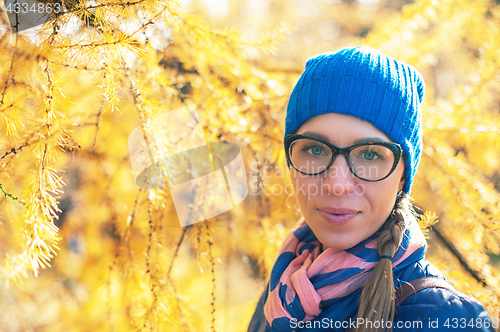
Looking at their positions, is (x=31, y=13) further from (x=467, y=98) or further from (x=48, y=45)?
(x=467, y=98)

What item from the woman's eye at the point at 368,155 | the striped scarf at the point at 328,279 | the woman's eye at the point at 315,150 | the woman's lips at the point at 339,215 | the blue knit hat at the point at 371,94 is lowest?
the striped scarf at the point at 328,279

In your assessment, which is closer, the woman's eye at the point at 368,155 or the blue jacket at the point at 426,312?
the blue jacket at the point at 426,312

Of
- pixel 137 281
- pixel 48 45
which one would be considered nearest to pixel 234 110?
pixel 48 45

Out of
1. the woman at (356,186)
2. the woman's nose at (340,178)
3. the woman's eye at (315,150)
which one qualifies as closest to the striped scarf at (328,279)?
the woman at (356,186)

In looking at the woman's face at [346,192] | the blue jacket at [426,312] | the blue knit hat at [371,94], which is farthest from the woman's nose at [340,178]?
the blue jacket at [426,312]

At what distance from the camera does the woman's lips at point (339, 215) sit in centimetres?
74

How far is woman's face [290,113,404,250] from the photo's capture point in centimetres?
72

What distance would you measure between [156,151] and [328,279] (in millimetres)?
617

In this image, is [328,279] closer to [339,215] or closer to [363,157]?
[339,215]

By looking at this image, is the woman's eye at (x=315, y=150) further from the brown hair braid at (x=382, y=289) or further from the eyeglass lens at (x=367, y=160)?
the brown hair braid at (x=382, y=289)

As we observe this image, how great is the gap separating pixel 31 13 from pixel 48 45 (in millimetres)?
159

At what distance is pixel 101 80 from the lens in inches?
27.9

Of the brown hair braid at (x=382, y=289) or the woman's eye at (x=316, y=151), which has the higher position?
the woman's eye at (x=316, y=151)

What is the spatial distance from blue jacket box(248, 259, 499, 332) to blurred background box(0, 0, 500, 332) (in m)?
0.31
